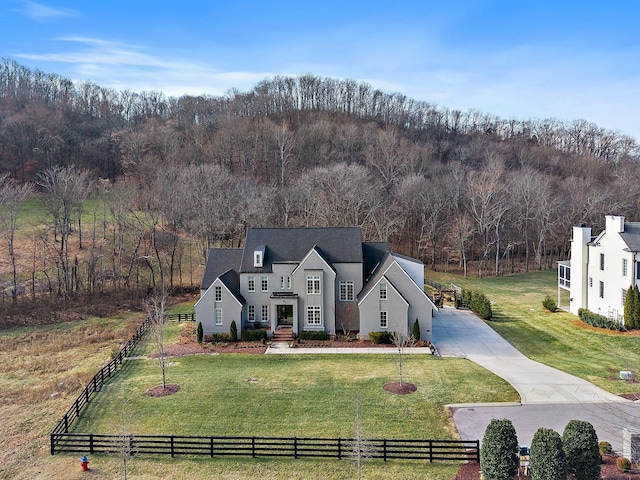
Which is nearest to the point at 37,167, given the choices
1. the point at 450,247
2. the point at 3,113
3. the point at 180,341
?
the point at 3,113

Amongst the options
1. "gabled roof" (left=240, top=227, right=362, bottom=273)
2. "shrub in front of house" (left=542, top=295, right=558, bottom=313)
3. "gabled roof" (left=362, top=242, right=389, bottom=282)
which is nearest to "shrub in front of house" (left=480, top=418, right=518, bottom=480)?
"gabled roof" (left=240, top=227, right=362, bottom=273)

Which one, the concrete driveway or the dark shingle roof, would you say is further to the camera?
the dark shingle roof

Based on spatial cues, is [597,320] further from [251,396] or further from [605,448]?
[251,396]

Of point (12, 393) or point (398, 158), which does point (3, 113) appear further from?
point (12, 393)

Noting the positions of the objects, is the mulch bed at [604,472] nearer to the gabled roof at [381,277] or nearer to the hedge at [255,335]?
the gabled roof at [381,277]

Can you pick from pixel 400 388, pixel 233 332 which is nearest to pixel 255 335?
pixel 233 332

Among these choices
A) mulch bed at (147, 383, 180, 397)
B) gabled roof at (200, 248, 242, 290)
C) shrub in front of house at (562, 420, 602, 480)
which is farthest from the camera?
gabled roof at (200, 248, 242, 290)

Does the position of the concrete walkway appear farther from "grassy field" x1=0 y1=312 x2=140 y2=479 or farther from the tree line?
the tree line
